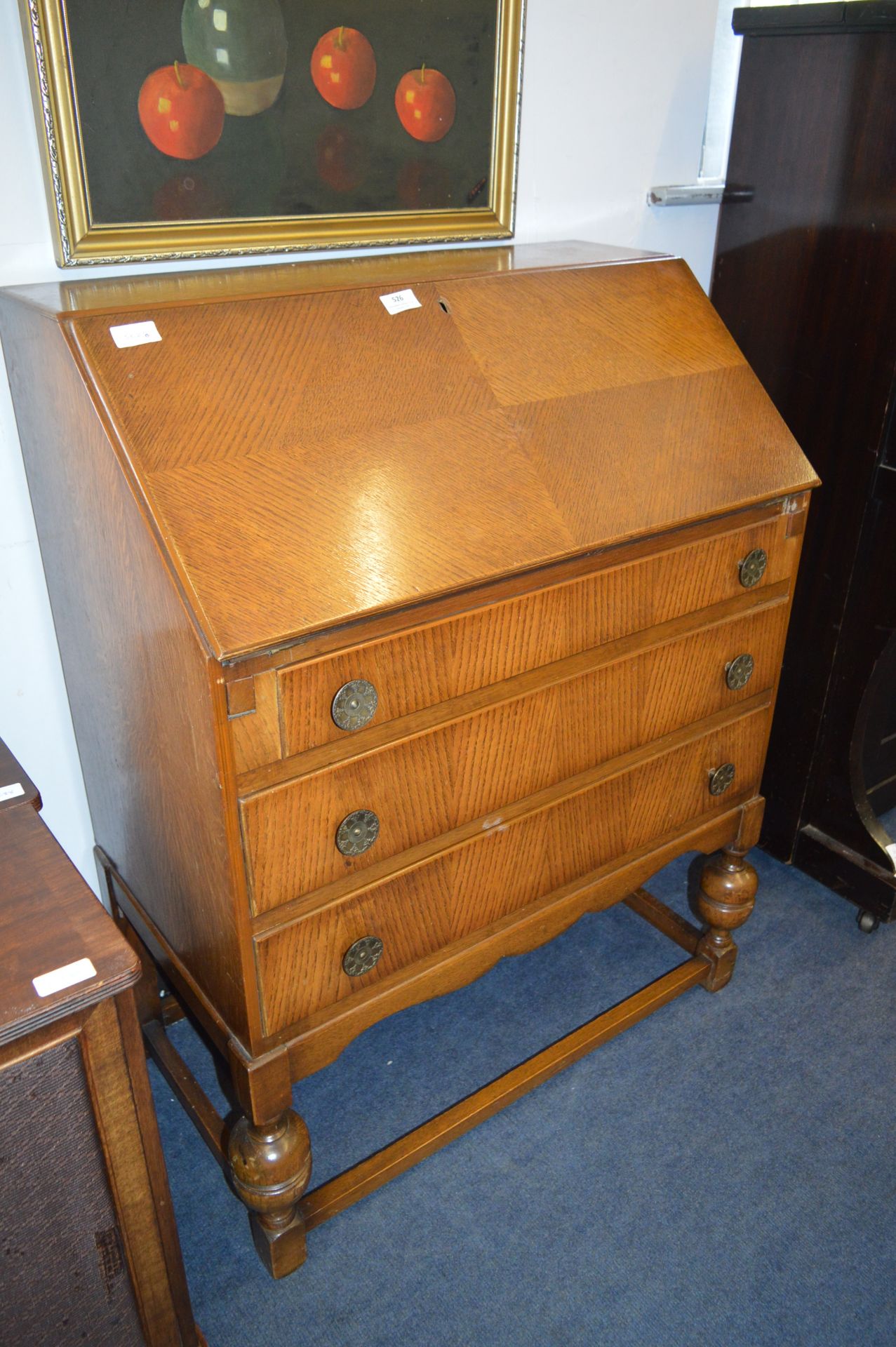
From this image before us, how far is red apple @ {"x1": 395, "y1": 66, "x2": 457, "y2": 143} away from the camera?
179cm

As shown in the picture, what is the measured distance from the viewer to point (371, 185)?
1.82 meters

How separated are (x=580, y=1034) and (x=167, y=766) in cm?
109

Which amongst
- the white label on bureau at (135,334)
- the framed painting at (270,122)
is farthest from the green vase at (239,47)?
the white label on bureau at (135,334)

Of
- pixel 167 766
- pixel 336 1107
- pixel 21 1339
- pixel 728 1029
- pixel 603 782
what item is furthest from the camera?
pixel 728 1029

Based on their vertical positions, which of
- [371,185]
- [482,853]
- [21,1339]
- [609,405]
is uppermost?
[371,185]

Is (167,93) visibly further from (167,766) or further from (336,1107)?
(336,1107)

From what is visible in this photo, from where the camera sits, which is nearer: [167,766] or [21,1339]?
[21,1339]

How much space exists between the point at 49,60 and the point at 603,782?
1375 millimetres

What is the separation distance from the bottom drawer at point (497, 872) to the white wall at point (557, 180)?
30.3 inches

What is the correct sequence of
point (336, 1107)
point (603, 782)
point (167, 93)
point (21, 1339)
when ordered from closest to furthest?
point (21, 1339) → point (167, 93) → point (603, 782) → point (336, 1107)

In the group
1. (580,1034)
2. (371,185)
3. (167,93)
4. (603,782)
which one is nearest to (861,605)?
(603,782)

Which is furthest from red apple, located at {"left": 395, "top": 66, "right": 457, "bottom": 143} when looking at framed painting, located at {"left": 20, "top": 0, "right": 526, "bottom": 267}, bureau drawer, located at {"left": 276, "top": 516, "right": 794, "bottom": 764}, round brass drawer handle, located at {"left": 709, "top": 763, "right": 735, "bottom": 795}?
round brass drawer handle, located at {"left": 709, "top": 763, "right": 735, "bottom": 795}

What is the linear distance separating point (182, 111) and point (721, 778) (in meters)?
1.47

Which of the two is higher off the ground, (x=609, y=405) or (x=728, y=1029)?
(x=609, y=405)
